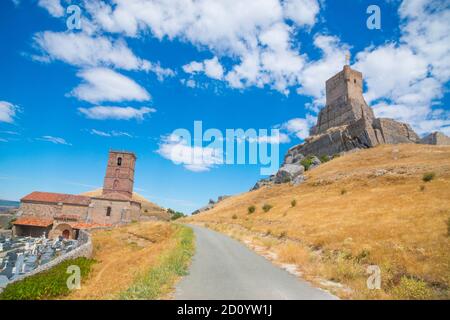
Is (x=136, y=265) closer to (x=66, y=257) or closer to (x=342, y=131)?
(x=66, y=257)

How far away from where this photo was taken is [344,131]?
2881 inches

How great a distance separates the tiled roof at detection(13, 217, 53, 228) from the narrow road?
49.3 metres

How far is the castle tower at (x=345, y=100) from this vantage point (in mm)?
77438

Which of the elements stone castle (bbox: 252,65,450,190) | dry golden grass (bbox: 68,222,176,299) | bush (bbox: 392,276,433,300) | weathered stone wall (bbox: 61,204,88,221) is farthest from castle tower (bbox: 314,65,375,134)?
bush (bbox: 392,276,433,300)

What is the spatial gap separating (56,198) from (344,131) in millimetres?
70750

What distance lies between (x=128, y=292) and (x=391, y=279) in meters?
9.09

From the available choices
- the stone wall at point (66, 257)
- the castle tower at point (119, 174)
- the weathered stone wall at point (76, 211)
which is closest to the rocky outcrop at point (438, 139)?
the stone wall at point (66, 257)

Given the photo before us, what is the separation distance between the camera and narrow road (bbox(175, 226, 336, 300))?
318 inches

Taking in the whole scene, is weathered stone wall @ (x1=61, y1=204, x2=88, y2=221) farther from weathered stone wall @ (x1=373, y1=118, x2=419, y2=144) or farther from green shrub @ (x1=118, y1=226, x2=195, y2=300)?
weathered stone wall @ (x1=373, y1=118, x2=419, y2=144)

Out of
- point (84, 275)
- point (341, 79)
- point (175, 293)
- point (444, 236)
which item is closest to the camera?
point (175, 293)

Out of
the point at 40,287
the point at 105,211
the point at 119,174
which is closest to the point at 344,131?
the point at 119,174
